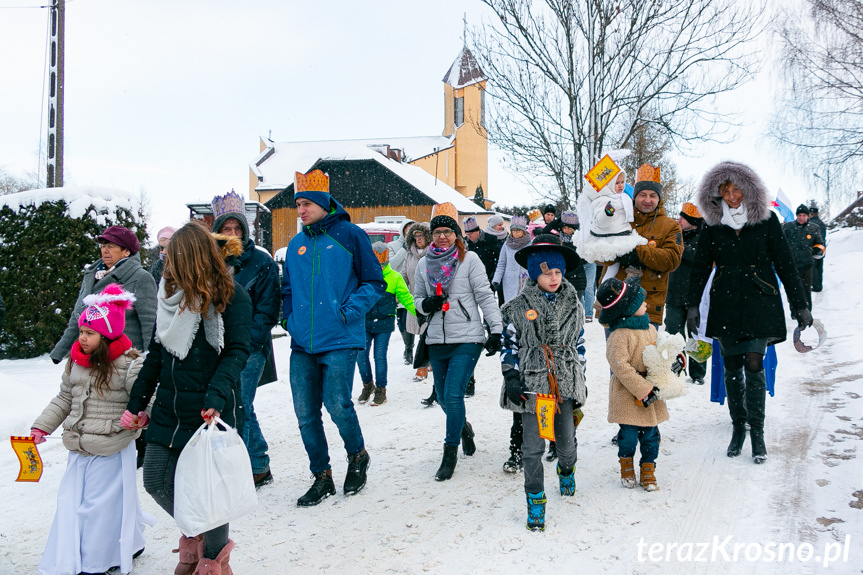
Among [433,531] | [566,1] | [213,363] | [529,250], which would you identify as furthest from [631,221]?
[566,1]

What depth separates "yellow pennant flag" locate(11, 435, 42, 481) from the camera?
3443 millimetres

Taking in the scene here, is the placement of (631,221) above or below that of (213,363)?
above

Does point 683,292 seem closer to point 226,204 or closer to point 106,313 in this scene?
point 226,204

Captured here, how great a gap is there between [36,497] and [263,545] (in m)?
2.18

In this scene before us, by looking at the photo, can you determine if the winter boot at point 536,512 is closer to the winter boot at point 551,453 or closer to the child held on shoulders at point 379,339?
the winter boot at point 551,453

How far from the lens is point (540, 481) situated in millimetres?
3928

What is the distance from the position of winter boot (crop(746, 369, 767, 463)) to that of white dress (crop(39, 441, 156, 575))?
4.28 meters

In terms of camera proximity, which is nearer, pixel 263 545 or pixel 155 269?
pixel 263 545

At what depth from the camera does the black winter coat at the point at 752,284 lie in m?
4.80

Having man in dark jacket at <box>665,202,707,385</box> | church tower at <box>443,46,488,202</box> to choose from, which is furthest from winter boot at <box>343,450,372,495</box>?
church tower at <box>443,46,488,202</box>

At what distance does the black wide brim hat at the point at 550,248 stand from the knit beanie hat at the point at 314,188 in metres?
1.46

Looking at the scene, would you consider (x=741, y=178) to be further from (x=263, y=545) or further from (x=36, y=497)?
(x=36, y=497)

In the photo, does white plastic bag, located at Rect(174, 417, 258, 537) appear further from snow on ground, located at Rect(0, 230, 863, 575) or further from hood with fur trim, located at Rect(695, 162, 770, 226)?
hood with fur trim, located at Rect(695, 162, 770, 226)

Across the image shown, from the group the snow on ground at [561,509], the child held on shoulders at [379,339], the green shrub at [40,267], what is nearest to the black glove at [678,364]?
the snow on ground at [561,509]
